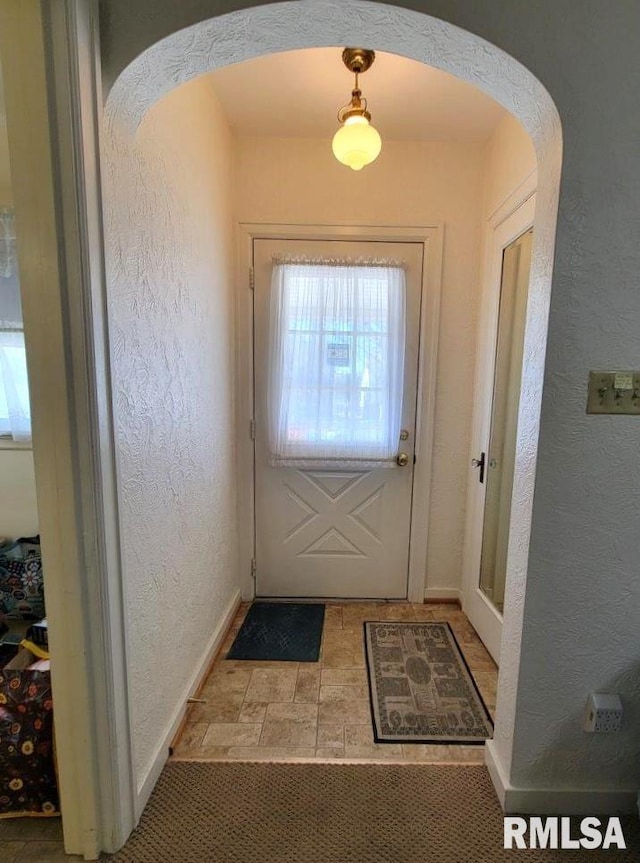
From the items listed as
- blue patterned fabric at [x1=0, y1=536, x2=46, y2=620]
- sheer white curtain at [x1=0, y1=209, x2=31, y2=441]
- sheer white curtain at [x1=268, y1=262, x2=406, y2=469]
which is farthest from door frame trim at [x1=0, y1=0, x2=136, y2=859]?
sheer white curtain at [x1=0, y1=209, x2=31, y2=441]

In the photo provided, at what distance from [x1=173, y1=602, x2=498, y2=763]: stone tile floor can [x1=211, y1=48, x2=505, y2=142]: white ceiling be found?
246cm

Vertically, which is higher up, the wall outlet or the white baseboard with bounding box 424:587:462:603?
the wall outlet

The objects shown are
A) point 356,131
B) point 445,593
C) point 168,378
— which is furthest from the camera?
point 445,593

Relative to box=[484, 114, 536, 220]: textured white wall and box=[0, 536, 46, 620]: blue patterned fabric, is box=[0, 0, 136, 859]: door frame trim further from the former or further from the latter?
box=[484, 114, 536, 220]: textured white wall

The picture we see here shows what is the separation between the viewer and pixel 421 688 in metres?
1.75

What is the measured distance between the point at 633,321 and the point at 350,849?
1.65 m

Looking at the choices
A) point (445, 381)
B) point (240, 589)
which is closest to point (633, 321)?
point (445, 381)

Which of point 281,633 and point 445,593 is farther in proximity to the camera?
point 445,593

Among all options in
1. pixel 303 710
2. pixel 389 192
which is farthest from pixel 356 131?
pixel 303 710

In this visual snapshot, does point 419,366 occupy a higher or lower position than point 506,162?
lower

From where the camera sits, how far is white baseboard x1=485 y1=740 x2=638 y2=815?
1.22 metres

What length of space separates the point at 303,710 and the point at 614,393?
1601 mm

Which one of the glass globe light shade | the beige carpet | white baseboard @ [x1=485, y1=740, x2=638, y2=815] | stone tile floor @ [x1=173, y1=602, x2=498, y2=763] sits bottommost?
stone tile floor @ [x1=173, y1=602, x2=498, y2=763]

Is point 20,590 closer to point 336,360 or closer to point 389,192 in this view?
point 336,360
